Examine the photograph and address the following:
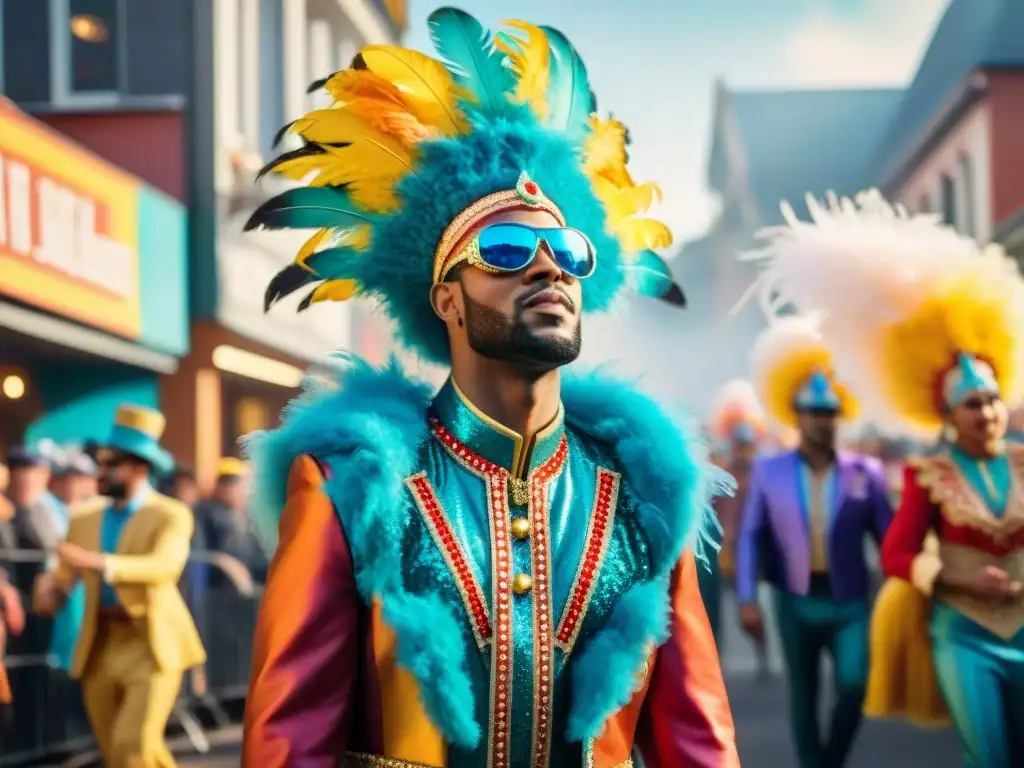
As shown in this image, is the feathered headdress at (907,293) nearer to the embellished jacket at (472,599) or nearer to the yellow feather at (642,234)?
the yellow feather at (642,234)

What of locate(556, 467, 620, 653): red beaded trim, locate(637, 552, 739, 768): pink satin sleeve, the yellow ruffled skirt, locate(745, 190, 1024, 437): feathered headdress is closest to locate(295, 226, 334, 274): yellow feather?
locate(556, 467, 620, 653): red beaded trim

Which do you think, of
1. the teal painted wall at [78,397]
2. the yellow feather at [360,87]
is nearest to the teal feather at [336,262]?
the yellow feather at [360,87]

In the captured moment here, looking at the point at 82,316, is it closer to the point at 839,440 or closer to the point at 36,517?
the point at 36,517

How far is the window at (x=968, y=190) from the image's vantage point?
2316cm

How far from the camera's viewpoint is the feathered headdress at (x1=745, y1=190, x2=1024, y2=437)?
641cm

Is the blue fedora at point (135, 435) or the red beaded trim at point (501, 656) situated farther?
the blue fedora at point (135, 435)

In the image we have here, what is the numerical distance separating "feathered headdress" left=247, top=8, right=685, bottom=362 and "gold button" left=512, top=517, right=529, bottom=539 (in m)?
0.59

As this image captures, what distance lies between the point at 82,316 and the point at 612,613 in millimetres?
9487

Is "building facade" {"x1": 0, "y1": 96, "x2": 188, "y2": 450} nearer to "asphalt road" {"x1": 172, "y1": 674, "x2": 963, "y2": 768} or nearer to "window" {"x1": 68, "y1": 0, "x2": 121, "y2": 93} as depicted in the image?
"window" {"x1": 68, "y1": 0, "x2": 121, "y2": 93}

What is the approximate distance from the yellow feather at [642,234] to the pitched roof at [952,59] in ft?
62.7

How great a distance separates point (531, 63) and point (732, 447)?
33.2 ft

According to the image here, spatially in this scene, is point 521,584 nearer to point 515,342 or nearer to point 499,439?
point 499,439

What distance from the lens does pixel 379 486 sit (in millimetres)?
3051

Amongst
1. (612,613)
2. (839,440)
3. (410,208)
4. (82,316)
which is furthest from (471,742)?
(82,316)
